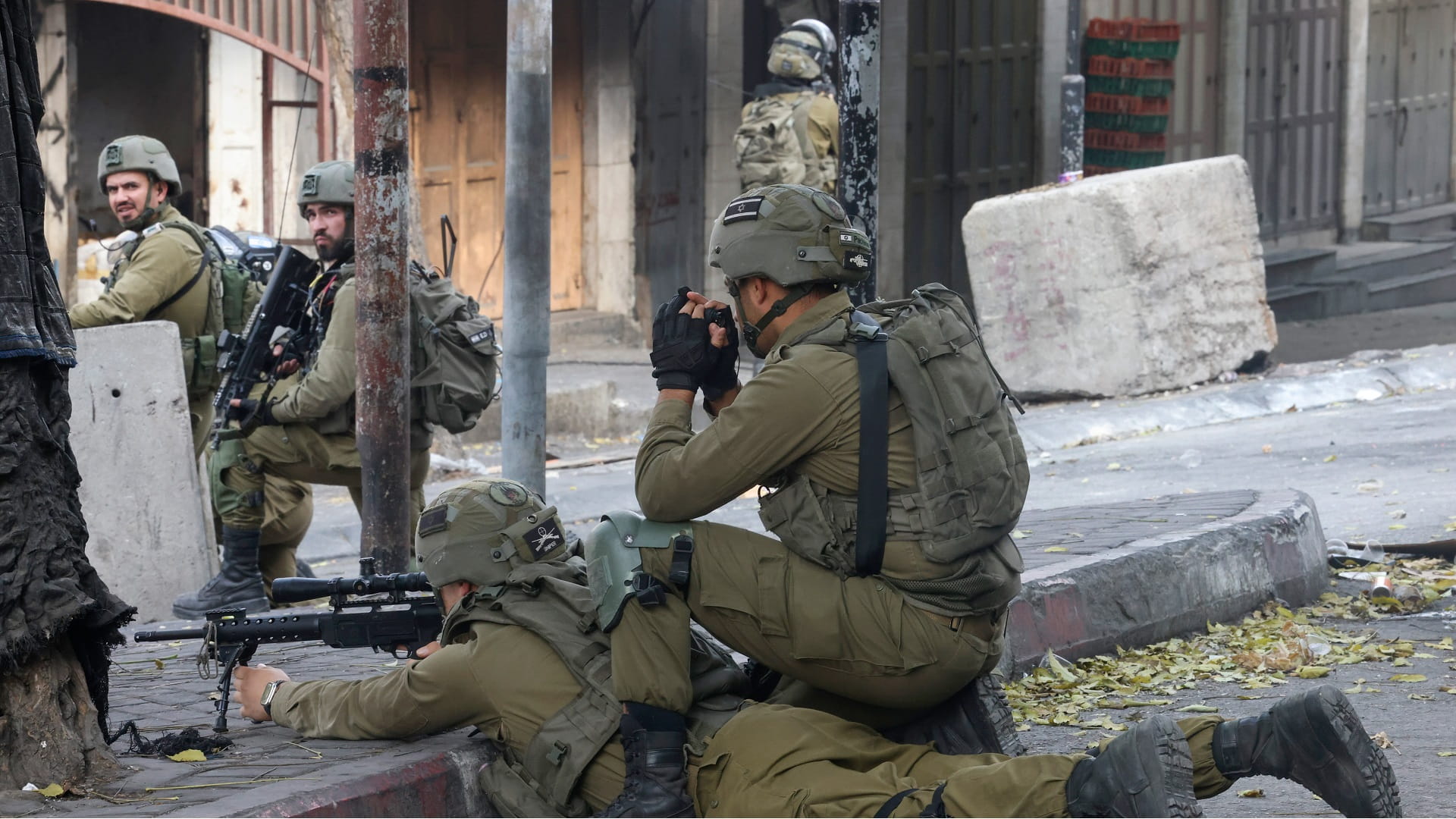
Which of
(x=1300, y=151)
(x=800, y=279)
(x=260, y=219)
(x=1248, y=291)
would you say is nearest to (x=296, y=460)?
(x=800, y=279)

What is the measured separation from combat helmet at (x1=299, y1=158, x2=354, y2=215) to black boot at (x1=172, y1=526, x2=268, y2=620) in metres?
1.26

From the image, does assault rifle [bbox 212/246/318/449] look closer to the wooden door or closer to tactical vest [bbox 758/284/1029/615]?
tactical vest [bbox 758/284/1029/615]

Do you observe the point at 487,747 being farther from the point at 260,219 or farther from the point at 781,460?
the point at 260,219

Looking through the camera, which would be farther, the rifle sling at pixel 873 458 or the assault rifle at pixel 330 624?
the assault rifle at pixel 330 624

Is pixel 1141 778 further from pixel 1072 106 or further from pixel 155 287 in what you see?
pixel 1072 106

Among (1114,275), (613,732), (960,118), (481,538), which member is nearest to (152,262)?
(481,538)

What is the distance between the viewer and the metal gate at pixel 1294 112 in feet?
59.3

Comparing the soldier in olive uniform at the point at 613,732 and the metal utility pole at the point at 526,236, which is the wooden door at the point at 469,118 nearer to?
the metal utility pole at the point at 526,236

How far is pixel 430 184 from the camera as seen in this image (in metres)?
12.4

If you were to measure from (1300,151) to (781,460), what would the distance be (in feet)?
52.9

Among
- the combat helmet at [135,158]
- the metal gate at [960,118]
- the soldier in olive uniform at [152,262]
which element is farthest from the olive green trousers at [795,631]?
the metal gate at [960,118]

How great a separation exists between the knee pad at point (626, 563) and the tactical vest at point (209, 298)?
3339mm

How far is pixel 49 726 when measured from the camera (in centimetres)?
378

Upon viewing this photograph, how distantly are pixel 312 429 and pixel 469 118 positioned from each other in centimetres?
653
